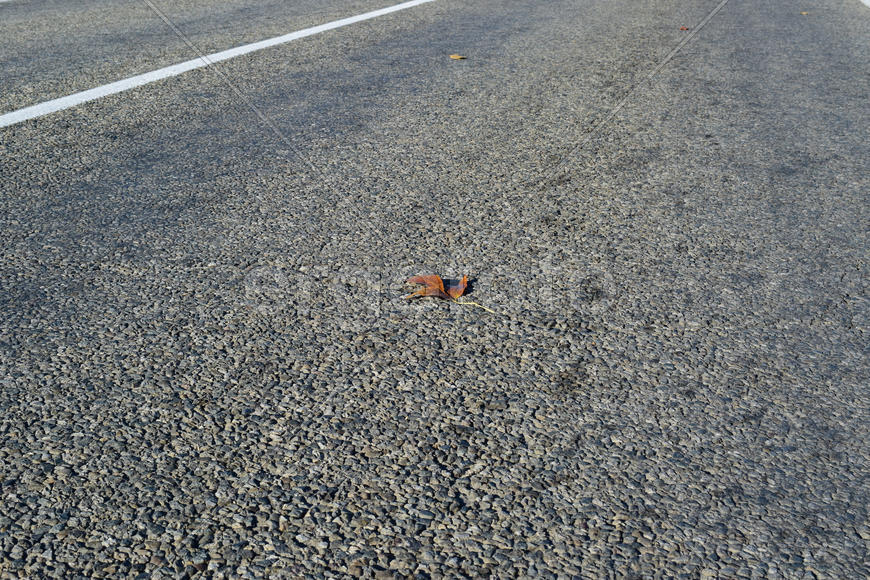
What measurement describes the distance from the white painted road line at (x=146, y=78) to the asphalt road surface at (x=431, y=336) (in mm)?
130

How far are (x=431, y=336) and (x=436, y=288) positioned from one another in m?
0.32

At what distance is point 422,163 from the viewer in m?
4.55

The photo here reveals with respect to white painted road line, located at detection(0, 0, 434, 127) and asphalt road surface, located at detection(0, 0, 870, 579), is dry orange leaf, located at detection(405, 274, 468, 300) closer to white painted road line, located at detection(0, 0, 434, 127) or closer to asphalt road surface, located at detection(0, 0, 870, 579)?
asphalt road surface, located at detection(0, 0, 870, 579)

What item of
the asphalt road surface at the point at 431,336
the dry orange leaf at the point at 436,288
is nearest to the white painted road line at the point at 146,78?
the asphalt road surface at the point at 431,336

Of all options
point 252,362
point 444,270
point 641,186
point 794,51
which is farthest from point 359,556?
point 794,51

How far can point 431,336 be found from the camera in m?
2.85

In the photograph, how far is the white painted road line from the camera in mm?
5238

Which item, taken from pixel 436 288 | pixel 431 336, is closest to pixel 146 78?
pixel 436 288

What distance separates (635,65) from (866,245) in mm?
3826

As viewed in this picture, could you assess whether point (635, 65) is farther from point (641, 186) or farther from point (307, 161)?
point (307, 161)

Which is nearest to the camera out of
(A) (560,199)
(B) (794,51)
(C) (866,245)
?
(C) (866,245)

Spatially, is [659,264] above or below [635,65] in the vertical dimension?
above

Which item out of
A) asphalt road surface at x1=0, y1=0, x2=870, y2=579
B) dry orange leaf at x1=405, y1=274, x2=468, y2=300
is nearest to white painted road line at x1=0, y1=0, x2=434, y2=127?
asphalt road surface at x1=0, y1=0, x2=870, y2=579

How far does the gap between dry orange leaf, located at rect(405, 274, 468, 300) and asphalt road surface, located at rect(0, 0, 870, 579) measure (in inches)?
2.1
